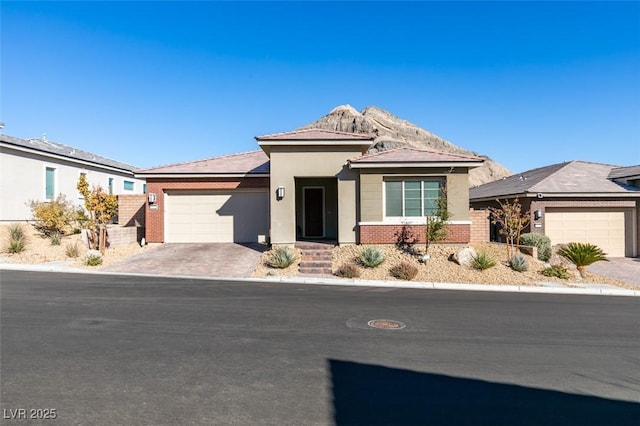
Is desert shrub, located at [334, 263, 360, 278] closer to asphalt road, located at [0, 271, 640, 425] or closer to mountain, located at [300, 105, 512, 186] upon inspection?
asphalt road, located at [0, 271, 640, 425]

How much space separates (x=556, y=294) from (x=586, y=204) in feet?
32.1

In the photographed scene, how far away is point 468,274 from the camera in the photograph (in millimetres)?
12969

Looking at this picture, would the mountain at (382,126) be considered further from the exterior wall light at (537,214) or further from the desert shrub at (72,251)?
the desert shrub at (72,251)

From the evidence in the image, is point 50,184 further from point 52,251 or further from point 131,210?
point 52,251

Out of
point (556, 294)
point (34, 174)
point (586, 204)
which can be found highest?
point (34, 174)

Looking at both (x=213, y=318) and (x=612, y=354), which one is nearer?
(x=612, y=354)

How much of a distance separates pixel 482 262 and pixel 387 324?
7.51 meters

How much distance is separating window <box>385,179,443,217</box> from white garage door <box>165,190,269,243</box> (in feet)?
21.8

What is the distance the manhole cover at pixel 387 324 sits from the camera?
7073 millimetres

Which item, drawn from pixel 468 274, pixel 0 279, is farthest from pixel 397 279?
pixel 0 279

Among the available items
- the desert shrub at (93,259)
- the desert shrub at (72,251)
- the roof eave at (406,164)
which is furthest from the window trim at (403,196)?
the desert shrub at (72,251)

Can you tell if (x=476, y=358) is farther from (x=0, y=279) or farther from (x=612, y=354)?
(x=0, y=279)

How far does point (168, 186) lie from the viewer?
60.9 feet

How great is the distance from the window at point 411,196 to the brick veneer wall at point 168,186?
256 inches
